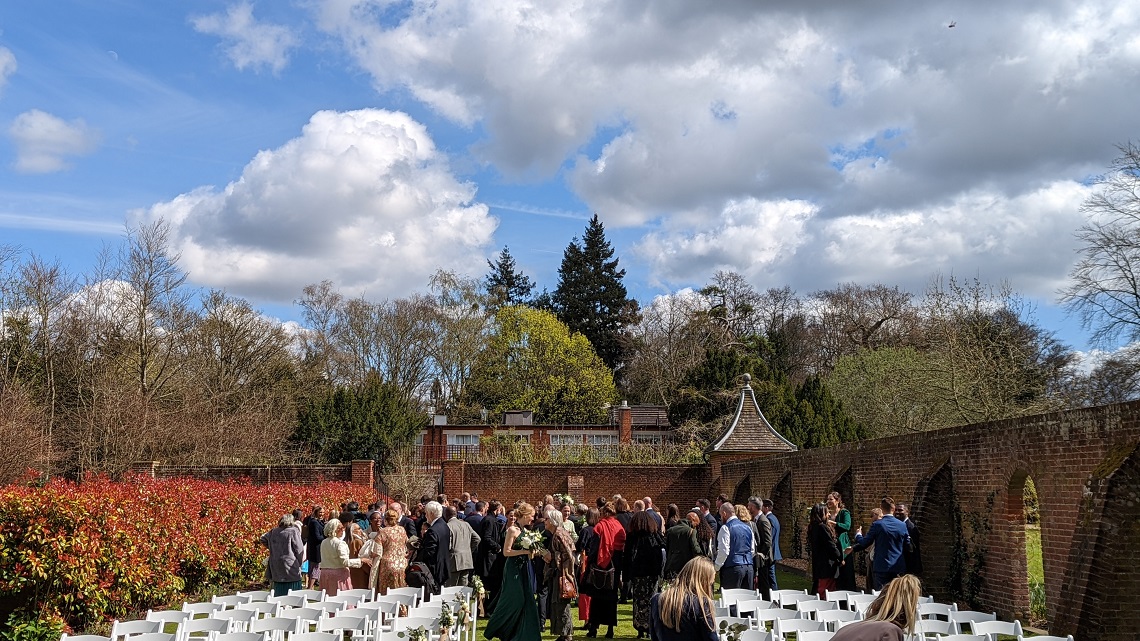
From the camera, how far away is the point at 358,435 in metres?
37.9

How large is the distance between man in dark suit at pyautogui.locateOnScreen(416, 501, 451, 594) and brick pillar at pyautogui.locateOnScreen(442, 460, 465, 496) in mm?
21694

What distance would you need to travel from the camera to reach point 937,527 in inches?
551

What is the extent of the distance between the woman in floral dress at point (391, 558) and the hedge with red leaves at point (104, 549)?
11.3ft

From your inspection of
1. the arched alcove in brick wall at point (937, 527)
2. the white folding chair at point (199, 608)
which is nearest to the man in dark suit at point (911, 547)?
the arched alcove in brick wall at point (937, 527)

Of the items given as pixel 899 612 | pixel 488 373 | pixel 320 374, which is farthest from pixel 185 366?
pixel 899 612

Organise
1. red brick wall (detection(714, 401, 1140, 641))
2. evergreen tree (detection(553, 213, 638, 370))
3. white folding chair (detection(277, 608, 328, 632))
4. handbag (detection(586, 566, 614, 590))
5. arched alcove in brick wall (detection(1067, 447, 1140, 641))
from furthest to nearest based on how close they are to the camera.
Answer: evergreen tree (detection(553, 213, 638, 370)) → handbag (detection(586, 566, 614, 590)) → red brick wall (detection(714, 401, 1140, 641)) → arched alcove in brick wall (detection(1067, 447, 1140, 641)) → white folding chair (detection(277, 608, 328, 632))

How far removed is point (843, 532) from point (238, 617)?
879 centimetres

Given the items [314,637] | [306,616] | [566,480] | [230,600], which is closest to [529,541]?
[306,616]

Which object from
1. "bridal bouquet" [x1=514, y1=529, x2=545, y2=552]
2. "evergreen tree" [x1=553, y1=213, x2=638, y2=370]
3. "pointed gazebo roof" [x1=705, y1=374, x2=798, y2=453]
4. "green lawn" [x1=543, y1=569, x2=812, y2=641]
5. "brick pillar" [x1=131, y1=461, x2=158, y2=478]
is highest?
"evergreen tree" [x1=553, y1=213, x2=638, y2=370]

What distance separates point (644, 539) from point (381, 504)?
521 cm

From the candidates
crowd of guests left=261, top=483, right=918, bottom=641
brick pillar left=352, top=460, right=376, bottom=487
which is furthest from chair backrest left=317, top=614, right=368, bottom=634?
brick pillar left=352, top=460, right=376, bottom=487

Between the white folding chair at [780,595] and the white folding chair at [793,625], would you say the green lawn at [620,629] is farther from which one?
the white folding chair at [793,625]

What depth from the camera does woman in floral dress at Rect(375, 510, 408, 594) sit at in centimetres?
1212

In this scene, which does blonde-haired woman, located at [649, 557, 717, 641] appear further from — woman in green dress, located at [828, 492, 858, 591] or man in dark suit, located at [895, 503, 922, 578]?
woman in green dress, located at [828, 492, 858, 591]
